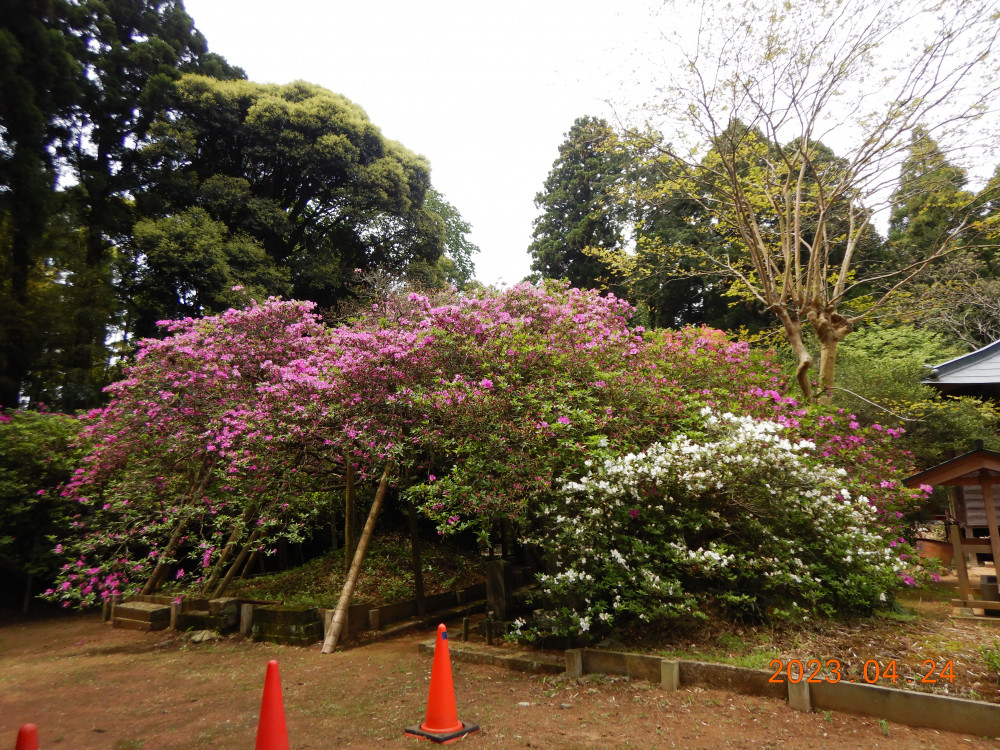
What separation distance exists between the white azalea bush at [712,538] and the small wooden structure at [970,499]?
165 centimetres

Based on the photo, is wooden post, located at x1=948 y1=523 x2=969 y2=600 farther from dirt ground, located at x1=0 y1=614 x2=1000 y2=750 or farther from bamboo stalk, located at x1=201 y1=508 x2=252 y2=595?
bamboo stalk, located at x1=201 y1=508 x2=252 y2=595

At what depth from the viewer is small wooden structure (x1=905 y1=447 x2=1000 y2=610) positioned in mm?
6223

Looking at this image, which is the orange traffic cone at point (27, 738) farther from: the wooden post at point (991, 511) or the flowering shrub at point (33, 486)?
the flowering shrub at point (33, 486)

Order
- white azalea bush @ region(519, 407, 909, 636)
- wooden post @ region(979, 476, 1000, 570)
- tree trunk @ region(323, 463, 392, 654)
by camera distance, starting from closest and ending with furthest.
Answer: white azalea bush @ region(519, 407, 909, 636)
wooden post @ region(979, 476, 1000, 570)
tree trunk @ region(323, 463, 392, 654)

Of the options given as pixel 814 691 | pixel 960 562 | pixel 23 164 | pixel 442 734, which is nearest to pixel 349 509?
pixel 442 734

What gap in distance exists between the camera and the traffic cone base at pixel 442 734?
3.85 meters

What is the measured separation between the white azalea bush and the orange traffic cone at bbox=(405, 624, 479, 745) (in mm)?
1328

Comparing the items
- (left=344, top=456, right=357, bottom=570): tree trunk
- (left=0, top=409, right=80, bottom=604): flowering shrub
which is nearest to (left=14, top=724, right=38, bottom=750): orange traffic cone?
(left=344, top=456, right=357, bottom=570): tree trunk

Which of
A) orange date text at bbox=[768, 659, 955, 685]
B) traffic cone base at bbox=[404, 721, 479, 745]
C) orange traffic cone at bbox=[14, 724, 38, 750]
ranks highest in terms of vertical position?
orange traffic cone at bbox=[14, 724, 38, 750]

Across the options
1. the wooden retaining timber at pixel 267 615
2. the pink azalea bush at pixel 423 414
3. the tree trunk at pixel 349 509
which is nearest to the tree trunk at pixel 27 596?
the wooden retaining timber at pixel 267 615

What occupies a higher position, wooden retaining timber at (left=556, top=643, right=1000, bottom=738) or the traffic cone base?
wooden retaining timber at (left=556, top=643, right=1000, bottom=738)

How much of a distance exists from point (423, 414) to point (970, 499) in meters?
6.36

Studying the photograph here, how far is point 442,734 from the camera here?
3.88 meters

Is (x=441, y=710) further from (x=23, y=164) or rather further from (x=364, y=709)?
(x=23, y=164)
